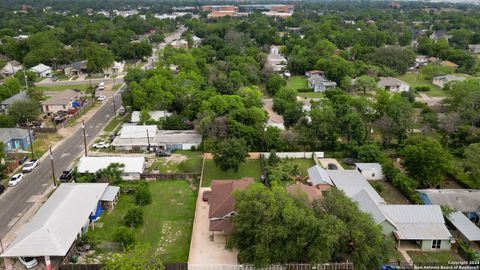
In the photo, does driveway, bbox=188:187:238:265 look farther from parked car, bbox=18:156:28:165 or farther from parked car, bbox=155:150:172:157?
parked car, bbox=18:156:28:165

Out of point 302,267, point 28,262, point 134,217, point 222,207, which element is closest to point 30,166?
point 134,217

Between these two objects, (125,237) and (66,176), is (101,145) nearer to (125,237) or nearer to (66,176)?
(66,176)

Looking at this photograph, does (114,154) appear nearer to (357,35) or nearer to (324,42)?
(324,42)

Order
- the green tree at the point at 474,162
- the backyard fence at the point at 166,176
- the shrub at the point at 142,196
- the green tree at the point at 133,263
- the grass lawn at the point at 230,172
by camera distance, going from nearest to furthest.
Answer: the green tree at the point at 133,263, the shrub at the point at 142,196, the green tree at the point at 474,162, the backyard fence at the point at 166,176, the grass lawn at the point at 230,172

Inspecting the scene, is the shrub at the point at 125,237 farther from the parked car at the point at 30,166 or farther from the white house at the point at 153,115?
the white house at the point at 153,115

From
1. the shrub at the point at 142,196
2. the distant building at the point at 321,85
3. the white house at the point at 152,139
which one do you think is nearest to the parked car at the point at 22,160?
the white house at the point at 152,139
